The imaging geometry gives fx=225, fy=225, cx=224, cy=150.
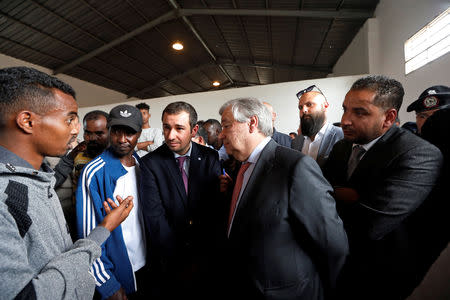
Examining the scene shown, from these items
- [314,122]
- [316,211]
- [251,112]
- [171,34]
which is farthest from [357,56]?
[316,211]

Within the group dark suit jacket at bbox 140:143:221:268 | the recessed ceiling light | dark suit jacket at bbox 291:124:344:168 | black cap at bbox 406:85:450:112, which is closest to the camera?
dark suit jacket at bbox 140:143:221:268

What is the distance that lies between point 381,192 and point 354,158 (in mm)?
443

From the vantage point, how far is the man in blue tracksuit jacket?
4.77 feet

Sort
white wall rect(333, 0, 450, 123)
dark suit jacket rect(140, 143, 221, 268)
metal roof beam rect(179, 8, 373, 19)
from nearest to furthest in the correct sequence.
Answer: dark suit jacket rect(140, 143, 221, 268) < white wall rect(333, 0, 450, 123) < metal roof beam rect(179, 8, 373, 19)

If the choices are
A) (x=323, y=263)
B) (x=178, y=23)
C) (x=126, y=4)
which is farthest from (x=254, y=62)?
(x=323, y=263)

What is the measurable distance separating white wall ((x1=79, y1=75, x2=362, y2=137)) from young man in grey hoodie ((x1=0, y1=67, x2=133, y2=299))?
5.12 metres

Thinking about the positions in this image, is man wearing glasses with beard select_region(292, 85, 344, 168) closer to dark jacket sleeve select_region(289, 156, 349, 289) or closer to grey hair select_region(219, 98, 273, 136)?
grey hair select_region(219, 98, 273, 136)

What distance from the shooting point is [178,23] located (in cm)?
773

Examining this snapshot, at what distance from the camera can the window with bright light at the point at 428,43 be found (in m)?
3.31

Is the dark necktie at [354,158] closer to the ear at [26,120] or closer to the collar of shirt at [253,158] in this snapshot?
the collar of shirt at [253,158]

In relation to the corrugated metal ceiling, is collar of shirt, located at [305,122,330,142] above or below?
below

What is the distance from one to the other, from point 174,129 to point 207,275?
54.7 inches

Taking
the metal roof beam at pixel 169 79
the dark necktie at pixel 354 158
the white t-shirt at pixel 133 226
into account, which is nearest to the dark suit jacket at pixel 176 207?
the white t-shirt at pixel 133 226

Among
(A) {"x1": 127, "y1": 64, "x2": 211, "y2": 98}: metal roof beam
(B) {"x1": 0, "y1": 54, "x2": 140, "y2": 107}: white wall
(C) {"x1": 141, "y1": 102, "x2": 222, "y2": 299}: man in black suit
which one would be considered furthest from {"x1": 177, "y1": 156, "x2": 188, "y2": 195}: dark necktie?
(A) {"x1": 127, "y1": 64, "x2": 211, "y2": 98}: metal roof beam
